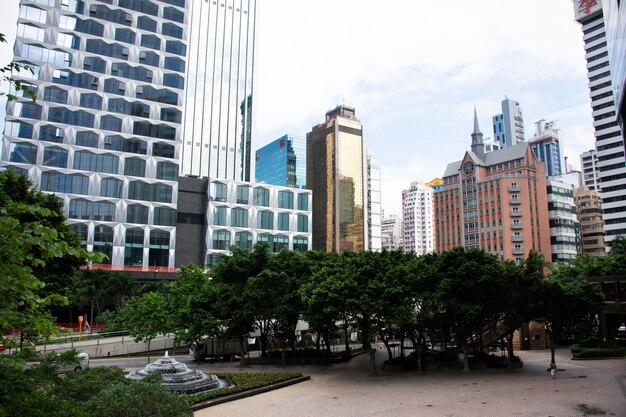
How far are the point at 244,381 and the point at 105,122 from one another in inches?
2568

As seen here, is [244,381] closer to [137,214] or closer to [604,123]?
[137,214]

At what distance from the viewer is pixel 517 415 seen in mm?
19906

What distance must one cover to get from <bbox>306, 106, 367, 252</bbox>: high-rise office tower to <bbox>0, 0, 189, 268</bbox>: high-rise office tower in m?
86.8

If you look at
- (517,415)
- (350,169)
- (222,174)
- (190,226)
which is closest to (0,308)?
(517,415)

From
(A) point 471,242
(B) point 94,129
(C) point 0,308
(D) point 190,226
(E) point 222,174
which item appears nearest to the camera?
(C) point 0,308

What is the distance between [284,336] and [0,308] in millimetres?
30222

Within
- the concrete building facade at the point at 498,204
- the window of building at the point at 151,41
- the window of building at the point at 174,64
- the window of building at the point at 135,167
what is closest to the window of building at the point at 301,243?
the concrete building facade at the point at 498,204

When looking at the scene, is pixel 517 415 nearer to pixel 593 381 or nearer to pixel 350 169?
pixel 593 381

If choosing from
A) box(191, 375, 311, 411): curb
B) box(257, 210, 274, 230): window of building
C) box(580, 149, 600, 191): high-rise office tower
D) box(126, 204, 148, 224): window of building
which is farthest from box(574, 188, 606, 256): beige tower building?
box(191, 375, 311, 411): curb

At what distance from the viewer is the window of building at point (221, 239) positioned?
278ft

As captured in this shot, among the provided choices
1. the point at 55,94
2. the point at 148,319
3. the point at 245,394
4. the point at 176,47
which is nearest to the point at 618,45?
the point at 245,394

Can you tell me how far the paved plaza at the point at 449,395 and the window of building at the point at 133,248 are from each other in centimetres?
5274

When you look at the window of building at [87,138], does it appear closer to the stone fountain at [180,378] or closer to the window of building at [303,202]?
the window of building at [303,202]

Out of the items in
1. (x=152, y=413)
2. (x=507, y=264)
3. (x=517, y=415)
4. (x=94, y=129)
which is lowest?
(x=517, y=415)
